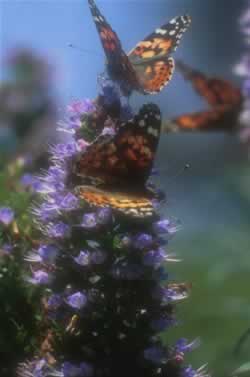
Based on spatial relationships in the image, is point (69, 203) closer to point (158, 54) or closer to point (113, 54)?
point (113, 54)

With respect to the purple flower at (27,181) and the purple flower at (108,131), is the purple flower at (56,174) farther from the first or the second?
the purple flower at (27,181)

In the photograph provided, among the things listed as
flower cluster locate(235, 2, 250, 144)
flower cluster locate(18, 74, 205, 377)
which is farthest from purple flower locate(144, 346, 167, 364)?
flower cluster locate(235, 2, 250, 144)

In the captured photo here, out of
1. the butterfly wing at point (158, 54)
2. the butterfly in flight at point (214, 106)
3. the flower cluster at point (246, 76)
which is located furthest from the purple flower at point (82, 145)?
the butterfly in flight at point (214, 106)

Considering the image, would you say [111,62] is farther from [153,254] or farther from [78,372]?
[78,372]

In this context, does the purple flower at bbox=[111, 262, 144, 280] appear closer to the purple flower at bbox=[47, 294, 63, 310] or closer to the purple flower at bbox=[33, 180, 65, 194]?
the purple flower at bbox=[47, 294, 63, 310]

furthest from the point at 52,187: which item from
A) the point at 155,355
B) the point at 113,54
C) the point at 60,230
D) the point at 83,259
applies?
the point at 113,54
